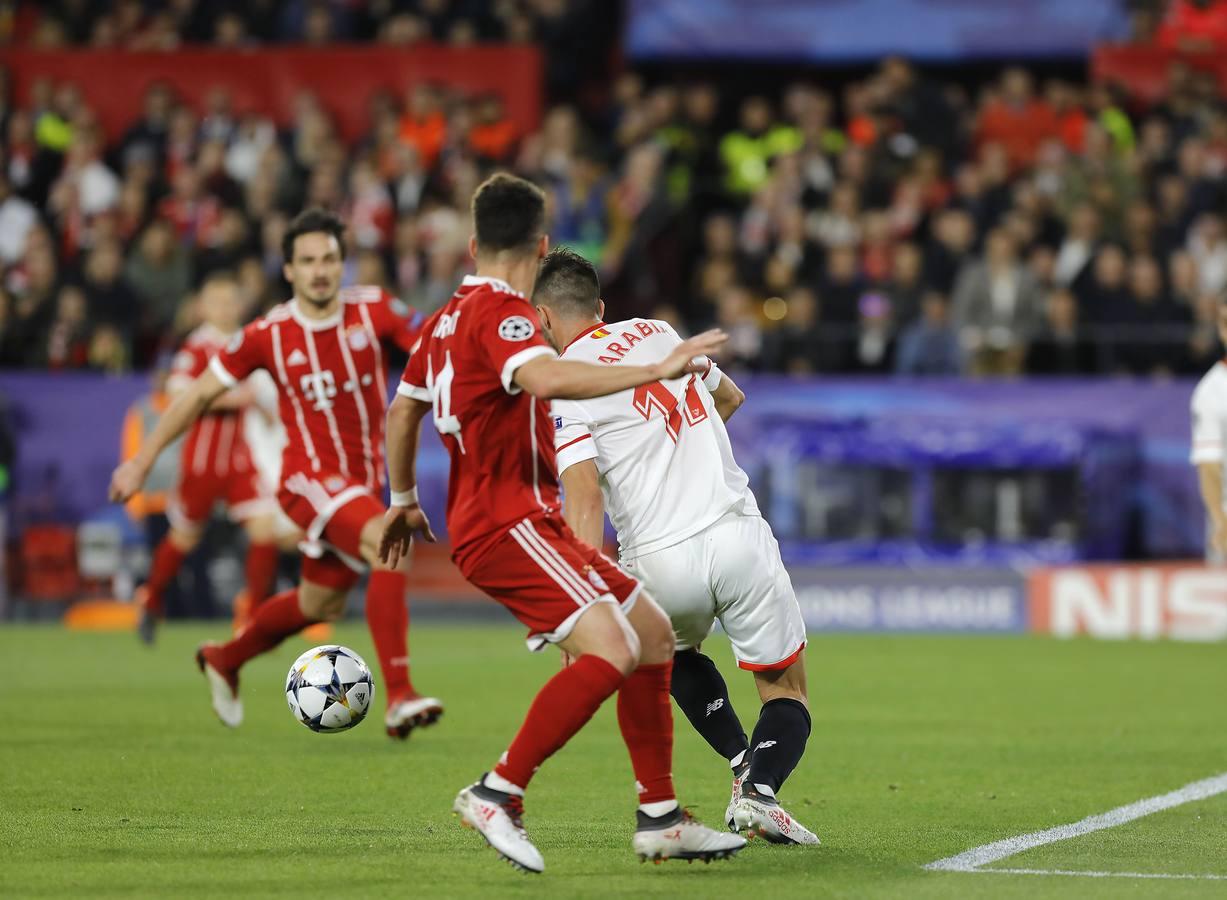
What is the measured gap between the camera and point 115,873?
19.5 feet

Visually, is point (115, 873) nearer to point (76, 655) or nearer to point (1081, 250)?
point (76, 655)

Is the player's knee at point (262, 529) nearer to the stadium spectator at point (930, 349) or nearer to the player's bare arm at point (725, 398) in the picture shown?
the stadium spectator at point (930, 349)

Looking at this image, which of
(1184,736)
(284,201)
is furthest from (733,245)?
(1184,736)

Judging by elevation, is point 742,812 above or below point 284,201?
below

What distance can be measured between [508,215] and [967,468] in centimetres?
1132

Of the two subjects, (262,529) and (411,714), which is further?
(262,529)

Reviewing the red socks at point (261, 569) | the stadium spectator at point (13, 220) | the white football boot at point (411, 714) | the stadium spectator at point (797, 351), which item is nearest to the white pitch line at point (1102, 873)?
the white football boot at point (411, 714)

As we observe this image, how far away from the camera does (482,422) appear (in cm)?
605

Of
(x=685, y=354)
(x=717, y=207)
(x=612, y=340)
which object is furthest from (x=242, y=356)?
(x=717, y=207)

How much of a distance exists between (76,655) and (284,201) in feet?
21.8

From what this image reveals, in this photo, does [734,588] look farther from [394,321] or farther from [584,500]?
[394,321]

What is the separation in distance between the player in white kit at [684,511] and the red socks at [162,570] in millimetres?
8133

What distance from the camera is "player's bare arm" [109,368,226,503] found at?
8734 millimetres

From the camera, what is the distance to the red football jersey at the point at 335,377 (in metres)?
9.52
